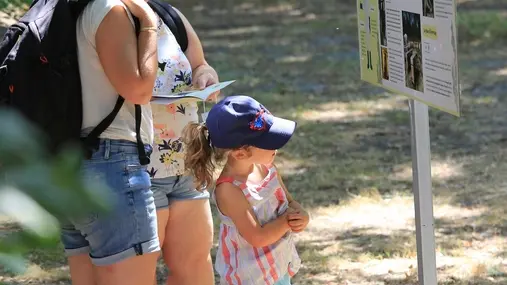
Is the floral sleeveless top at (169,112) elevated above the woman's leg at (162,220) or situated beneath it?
elevated above

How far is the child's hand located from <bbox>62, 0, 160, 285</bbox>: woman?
0.45 metres

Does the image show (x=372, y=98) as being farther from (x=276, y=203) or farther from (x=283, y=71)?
(x=276, y=203)

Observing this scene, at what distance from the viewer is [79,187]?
60 cm

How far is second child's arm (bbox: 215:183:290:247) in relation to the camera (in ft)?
9.91

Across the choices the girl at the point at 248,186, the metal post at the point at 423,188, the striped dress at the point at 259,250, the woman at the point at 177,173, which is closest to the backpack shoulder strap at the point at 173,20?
the woman at the point at 177,173

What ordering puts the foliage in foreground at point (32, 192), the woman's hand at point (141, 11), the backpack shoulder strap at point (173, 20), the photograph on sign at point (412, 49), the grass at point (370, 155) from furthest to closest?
the grass at point (370, 155) → the backpack shoulder strap at point (173, 20) → the woman's hand at point (141, 11) → the photograph on sign at point (412, 49) → the foliage in foreground at point (32, 192)

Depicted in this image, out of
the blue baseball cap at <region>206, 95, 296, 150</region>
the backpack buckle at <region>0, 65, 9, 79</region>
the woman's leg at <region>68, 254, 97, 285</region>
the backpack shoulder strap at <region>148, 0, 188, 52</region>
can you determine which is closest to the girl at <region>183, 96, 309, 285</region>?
the blue baseball cap at <region>206, 95, 296, 150</region>

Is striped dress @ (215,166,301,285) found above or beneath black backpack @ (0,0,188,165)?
beneath

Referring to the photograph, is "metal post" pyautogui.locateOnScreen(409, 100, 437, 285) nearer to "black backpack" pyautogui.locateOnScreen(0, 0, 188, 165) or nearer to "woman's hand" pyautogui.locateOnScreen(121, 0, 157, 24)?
"woman's hand" pyautogui.locateOnScreen(121, 0, 157, 24)

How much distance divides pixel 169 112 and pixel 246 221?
0.47 m

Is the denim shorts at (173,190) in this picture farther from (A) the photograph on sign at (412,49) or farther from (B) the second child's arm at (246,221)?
(A) the photograph on sign at (412,49)

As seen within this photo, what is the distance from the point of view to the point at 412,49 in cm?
283

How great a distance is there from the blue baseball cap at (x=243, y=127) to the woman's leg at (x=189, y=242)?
32 cm

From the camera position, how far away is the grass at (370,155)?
16.1ft
